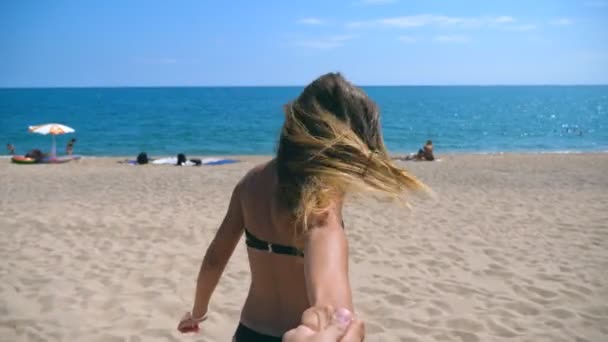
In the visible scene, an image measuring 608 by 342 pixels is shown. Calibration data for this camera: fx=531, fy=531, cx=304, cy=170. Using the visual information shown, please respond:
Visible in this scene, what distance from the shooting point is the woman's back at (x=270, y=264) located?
1652 mm

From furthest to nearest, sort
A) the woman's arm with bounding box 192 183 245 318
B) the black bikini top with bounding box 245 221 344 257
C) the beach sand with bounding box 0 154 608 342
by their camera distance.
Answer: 1. the beach sand with bounding box 0 154 608 342
2. the woman's arm with bounding box 192 183 245 318
3. the black bikini top with bounding box 245 221 344 257

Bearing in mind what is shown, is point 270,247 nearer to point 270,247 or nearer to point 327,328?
point 270,247

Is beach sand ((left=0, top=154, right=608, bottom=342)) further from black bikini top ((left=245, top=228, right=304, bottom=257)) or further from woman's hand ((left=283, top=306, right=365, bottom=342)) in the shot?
woman's hand ((left=283, top=306, right=365, bottom=342))

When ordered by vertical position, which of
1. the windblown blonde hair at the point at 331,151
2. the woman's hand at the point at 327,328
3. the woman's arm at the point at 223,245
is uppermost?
the windblown blonde hair at the point at 331,151

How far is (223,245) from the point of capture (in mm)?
1933

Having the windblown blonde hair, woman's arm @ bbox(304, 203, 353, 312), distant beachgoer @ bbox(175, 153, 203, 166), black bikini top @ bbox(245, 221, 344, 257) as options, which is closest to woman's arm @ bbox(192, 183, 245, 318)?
black bikini top @ bbox(245, 221, 344, 257)

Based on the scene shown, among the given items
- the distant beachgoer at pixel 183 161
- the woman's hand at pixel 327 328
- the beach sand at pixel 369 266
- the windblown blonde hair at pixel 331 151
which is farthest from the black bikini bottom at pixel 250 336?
the distant beachgoer at pixel 183 161

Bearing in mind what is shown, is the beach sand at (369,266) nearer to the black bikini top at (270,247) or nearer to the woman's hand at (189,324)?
the woman's hand at (189,324)

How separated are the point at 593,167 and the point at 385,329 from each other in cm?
1609

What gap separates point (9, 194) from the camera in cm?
1130

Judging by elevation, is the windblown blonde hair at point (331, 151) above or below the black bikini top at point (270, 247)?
above

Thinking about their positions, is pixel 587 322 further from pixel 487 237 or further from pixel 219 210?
pixel 219 210

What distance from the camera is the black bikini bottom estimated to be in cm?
183

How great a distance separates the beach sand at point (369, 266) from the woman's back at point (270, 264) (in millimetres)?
2667
